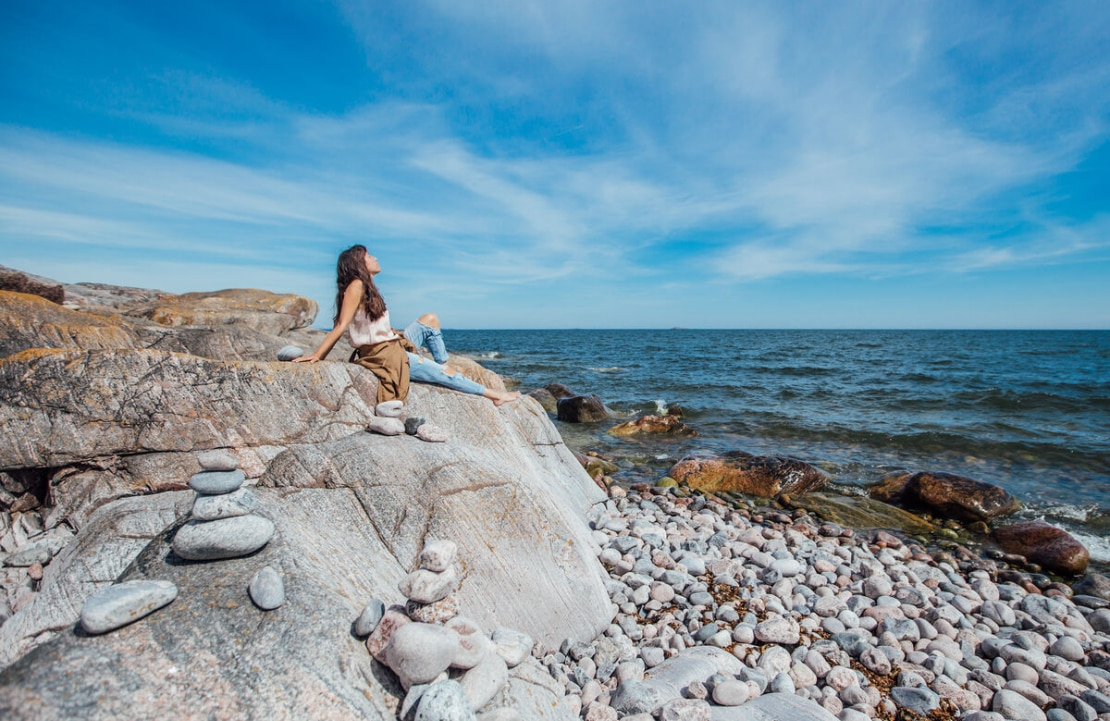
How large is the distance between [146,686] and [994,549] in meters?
11.2

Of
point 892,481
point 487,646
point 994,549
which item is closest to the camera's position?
point 487,646

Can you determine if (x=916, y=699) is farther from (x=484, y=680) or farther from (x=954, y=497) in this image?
(x=954, y=497)

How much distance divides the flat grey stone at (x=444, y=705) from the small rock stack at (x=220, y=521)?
1.59 m

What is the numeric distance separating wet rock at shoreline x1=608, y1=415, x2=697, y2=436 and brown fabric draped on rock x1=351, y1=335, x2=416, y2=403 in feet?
37.9

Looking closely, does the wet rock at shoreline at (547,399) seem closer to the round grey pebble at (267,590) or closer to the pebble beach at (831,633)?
the pebble beach at (831,633)

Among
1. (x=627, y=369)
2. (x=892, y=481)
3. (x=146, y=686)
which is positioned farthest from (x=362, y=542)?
(x=627, y=369)

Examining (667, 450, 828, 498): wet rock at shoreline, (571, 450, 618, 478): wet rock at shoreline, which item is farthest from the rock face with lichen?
(667, 450, 828, 498): wet rock at shoreline

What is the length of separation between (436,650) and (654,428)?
1438cm

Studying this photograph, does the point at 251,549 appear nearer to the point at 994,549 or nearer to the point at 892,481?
the point at 994,549

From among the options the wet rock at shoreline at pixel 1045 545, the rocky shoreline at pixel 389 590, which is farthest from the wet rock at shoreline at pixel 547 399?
the wet rock at shoreline at pixel 1045 545

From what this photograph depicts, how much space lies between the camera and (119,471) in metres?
5.04

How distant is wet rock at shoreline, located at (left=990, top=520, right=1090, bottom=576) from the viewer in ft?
24.9

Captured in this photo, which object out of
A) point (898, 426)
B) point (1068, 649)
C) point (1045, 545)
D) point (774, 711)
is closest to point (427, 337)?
point (774, 711)

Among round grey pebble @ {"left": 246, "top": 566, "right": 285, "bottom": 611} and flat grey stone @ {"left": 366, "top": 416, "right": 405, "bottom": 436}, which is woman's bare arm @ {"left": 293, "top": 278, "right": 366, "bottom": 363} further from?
round grey pebble @ {"left": 246, "top": 566, "right": 285, "bottom": 611}
